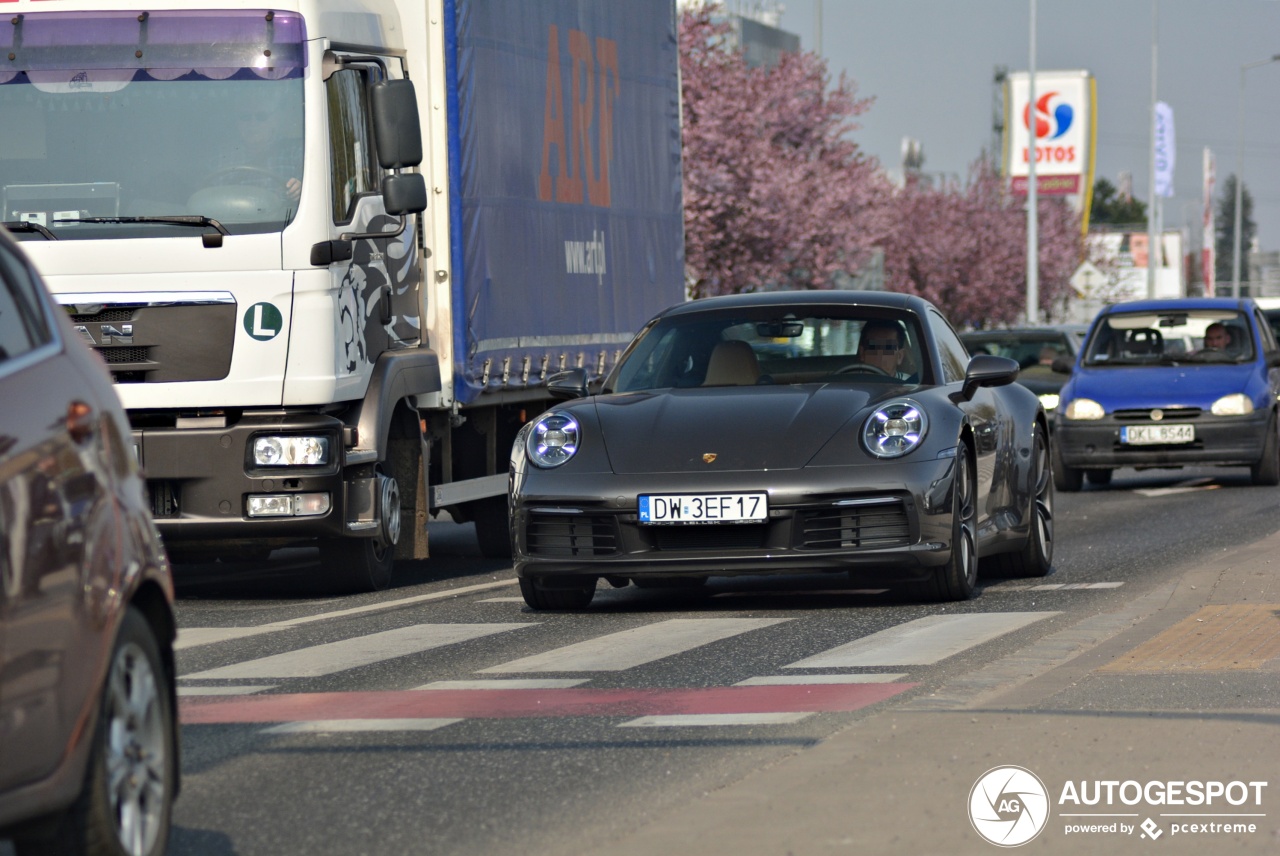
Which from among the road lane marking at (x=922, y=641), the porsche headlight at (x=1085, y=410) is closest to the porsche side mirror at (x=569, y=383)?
the road lane marking at (x=922, y=641)

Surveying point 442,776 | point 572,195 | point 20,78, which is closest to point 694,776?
point 442,776

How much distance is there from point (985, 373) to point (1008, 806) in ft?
18.0

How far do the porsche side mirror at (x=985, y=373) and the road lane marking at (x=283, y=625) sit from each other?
9.35 ft

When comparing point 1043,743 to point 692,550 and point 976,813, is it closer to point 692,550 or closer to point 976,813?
point 976,813

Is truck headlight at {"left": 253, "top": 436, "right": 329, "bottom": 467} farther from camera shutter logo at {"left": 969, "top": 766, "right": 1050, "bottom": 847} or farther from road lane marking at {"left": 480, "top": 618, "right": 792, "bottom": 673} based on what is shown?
camera shutter logo at {"left": 969, "top": 766, "right": 1050, "bottom": 847}

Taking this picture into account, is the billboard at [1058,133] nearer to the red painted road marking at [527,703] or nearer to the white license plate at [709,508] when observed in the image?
the white license plate at [709,508]

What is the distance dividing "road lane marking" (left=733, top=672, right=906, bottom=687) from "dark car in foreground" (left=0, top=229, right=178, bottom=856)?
10.5ft

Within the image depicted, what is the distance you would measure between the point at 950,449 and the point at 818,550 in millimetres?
828

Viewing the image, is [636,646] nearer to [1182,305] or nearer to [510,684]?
[510,684]

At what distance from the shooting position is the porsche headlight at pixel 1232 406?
66.5ft

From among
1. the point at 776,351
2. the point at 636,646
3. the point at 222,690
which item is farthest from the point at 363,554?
the point at 222,690

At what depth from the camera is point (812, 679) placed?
7.88 m

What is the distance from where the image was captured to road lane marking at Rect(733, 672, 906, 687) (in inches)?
307

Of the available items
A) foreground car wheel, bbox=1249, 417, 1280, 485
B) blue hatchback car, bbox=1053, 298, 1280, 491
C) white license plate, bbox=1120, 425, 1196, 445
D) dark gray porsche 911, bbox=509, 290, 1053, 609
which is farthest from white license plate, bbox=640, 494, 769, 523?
foreground car wheel, bbox=1249, 417, 1280, 485
